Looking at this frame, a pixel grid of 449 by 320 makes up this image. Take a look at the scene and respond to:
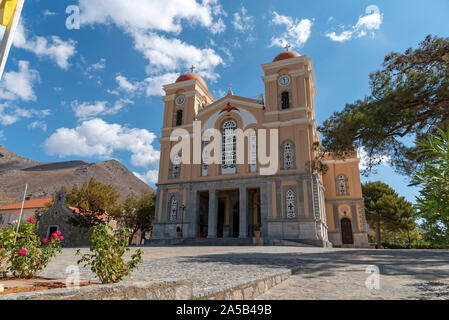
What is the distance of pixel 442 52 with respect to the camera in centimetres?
1077

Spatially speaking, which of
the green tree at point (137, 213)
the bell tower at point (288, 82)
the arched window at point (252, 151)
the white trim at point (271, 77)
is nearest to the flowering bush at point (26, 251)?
the arched window at point (252, 151)

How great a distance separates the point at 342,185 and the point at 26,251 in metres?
28.8

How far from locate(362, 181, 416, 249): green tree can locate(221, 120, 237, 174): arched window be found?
19.5 metres

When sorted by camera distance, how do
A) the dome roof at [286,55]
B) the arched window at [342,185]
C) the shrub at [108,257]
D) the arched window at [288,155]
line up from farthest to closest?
the arched window at [342,185]
the dome roof at [286,55]
the arched window at [288,155]
the shrub at [108,257]

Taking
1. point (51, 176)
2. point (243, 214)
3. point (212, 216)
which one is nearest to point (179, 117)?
point (212, 216)

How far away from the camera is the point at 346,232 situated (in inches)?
1069

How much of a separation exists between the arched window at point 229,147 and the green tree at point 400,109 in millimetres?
12570

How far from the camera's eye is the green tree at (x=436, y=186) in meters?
A: 2.71

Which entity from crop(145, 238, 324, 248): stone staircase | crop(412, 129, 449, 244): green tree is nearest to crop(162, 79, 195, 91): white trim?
crop(145, 238, 324, 248): stone staircase

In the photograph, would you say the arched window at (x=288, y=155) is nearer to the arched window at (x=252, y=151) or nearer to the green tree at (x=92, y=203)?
the arched window at (x=252, y=151)

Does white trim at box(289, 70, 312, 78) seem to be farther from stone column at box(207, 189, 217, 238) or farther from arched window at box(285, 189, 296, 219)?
stone column at box(207, 189, 217, 238)

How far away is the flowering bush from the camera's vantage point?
14.3 feet
